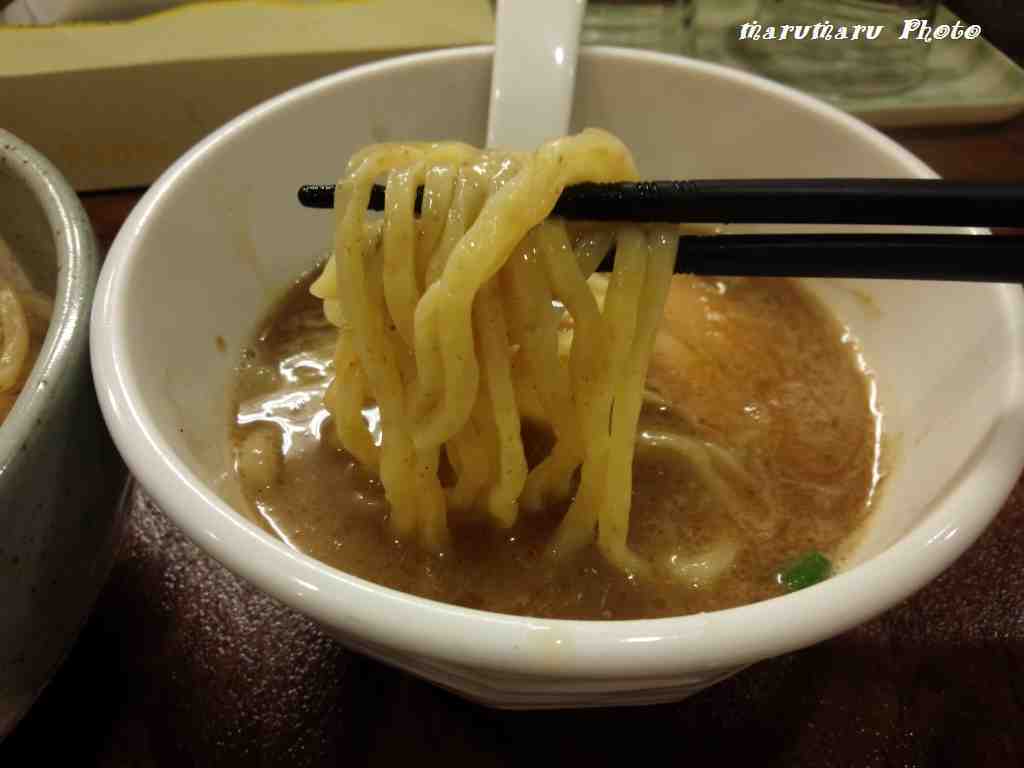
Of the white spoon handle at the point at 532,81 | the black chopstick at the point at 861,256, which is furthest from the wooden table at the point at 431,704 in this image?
the white spoon handle at the point at 532,81

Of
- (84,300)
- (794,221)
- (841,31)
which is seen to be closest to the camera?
(794,221)

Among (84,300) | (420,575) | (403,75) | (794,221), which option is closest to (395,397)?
(420,575)

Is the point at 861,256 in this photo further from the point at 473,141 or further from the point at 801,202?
the point at 473,141

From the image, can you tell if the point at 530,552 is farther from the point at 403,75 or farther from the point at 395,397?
the point at 403,75

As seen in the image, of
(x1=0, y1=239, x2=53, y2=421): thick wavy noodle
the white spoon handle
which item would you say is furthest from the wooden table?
the white spoon handle

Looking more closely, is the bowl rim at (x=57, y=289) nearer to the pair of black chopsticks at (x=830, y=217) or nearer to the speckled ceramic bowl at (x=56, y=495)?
the speckled ceramic bowl at (x=56, y=495)

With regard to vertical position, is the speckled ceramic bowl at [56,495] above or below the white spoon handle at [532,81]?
below
